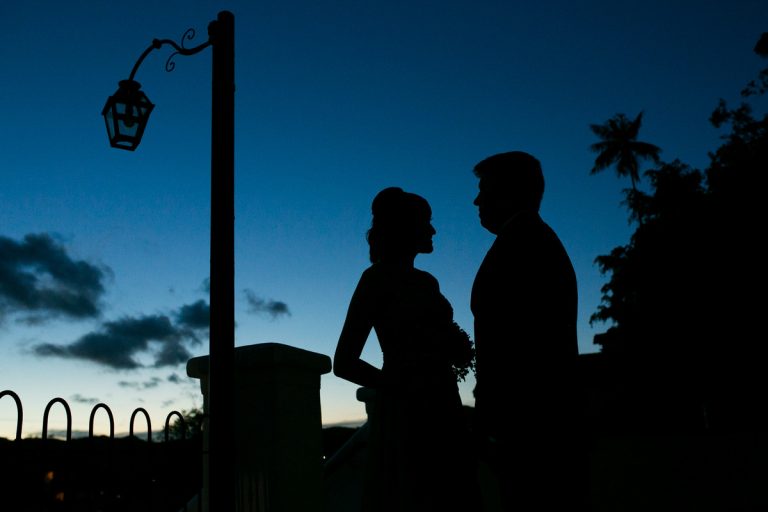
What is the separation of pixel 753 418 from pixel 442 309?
26.1 metres

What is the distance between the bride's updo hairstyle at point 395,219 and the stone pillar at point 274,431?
1.29 metres

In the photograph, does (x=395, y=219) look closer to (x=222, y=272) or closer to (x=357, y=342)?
(x=357, y=342)

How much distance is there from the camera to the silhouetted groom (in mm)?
2301

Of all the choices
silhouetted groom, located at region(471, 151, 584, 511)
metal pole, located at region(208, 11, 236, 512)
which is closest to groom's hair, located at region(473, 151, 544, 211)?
silhouetted groom, located at region(471, 151, 584, 511)

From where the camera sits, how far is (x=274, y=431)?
4180mm

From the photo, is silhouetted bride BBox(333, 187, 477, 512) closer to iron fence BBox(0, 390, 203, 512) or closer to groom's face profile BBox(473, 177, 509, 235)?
groom's face profile BBox(473, 177, 509, 235)

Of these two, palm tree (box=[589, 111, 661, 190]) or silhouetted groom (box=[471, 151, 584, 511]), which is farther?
palm tree (box=[589, 111, 661, 190])

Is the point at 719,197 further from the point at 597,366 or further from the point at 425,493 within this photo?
the point at 425,493

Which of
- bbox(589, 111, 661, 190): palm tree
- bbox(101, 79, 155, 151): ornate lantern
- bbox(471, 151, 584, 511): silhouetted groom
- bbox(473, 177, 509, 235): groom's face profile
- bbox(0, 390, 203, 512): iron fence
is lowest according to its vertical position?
bbox(0, 390, 203, 512): iron fence

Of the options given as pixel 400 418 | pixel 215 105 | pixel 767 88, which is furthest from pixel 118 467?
pixel 767 88

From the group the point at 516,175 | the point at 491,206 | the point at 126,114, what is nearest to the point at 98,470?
the point at 491,206

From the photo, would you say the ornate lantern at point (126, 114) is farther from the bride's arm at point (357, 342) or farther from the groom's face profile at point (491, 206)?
the groom's face profile at point (491, 206)

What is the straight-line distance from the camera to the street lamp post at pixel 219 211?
403 cm

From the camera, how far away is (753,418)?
25.2m
